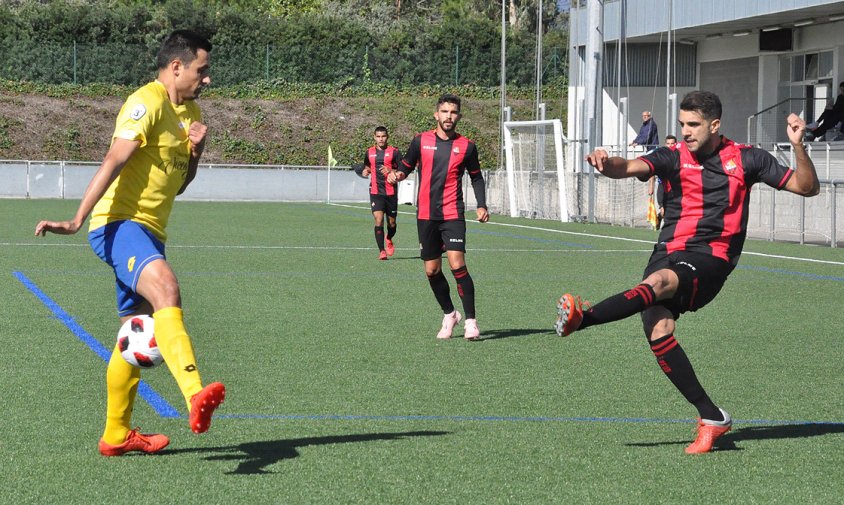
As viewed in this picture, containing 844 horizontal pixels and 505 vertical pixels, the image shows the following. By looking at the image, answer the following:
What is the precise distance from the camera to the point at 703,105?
6133mm

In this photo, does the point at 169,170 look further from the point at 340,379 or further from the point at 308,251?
the point at 308,251

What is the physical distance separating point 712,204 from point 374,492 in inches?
89.4

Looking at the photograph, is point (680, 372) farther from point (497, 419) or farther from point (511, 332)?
point (511, 332)

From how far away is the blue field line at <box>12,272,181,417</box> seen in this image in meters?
6.82

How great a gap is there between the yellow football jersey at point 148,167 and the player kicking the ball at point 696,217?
187 cm

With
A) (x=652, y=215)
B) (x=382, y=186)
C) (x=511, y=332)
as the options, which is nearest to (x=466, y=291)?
(x=511, y=332)

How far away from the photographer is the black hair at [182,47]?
563 centimetres

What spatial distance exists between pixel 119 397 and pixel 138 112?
121cm

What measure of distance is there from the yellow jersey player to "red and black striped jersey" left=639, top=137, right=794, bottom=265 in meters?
2.17

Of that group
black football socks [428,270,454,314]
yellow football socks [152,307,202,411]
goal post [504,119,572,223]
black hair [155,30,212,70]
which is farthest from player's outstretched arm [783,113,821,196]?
goal post [504,119,572,223]

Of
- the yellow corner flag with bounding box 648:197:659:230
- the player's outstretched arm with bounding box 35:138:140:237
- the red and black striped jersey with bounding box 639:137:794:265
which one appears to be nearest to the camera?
the player's outstretched arm with bounding box 35:138:140:237

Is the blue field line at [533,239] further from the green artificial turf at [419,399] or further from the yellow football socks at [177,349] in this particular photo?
the yellow football socks at [177,349]

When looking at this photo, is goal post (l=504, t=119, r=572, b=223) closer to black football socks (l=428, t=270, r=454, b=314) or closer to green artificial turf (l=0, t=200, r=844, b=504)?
green artificial turf (l=0, t=200, r=844, b=504)

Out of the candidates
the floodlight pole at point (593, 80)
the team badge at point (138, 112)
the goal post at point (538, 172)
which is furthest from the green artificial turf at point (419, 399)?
the goal post at point (538, 172)
